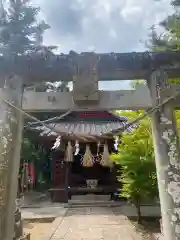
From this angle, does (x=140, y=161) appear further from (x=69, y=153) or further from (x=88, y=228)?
(x=69, y=153)

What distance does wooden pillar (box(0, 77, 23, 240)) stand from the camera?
390 cm

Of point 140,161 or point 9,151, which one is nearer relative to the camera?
point 9,151

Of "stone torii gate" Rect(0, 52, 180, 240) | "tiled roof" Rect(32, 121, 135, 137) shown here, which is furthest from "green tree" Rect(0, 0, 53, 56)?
"stone torii gate" Rect(0, 52, 180, 240)

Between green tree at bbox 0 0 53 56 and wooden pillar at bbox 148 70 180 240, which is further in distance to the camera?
green tree at bbox 0 0 53 56

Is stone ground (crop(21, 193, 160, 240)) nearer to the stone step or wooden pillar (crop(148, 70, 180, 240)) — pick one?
the stone step

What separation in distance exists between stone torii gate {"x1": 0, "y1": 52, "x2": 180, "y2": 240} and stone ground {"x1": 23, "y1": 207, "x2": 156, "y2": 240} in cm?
437

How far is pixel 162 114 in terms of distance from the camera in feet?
13.5

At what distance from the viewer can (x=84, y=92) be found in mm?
4219

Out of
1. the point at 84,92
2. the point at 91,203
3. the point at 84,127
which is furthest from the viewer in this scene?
the point at 84,127

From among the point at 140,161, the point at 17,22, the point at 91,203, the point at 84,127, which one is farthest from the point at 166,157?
the point at 17,22

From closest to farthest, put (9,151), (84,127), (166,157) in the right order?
(166,157)
(9,151)
(84,127)

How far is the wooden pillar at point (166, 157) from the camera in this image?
3.74 metres

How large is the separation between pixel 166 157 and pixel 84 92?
1.55m

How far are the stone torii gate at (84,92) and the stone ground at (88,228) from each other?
4.37 meters
